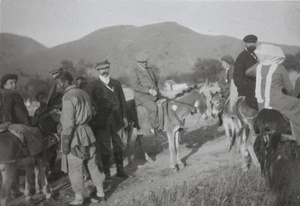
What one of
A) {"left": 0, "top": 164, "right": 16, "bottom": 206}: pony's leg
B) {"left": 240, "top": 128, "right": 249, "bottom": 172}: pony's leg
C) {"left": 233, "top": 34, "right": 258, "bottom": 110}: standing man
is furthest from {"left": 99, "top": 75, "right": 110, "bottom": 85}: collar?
{"left": 240, "top": 128, "right": 249, "bottom": 172}: pony's leg

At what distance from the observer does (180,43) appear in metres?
48.3

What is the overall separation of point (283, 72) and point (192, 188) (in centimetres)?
249

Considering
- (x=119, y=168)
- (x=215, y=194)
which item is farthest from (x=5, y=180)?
(x=215, y=194)

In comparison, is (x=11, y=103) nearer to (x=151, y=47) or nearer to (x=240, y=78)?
(x=240, y=78)

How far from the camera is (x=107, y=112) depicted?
6250 mm

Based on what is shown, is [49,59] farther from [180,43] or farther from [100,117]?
[100,117]

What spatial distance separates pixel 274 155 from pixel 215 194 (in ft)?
5.23

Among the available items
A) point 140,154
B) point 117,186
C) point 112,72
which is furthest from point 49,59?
point 117,186

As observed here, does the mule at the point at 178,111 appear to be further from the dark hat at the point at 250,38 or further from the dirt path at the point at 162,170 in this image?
the dark hat at the point at 250,38

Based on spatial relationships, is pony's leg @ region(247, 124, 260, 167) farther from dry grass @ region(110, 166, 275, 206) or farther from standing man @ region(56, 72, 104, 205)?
standing man @ region(56, 72, 104, 205)

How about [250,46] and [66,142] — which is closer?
[66,142]

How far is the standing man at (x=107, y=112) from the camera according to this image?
6141 mm

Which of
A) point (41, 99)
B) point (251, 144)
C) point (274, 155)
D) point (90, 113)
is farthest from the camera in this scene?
point (41, 99)

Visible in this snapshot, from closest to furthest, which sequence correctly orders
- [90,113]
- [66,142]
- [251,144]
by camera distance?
[66,142], [90,113], [251,144]
